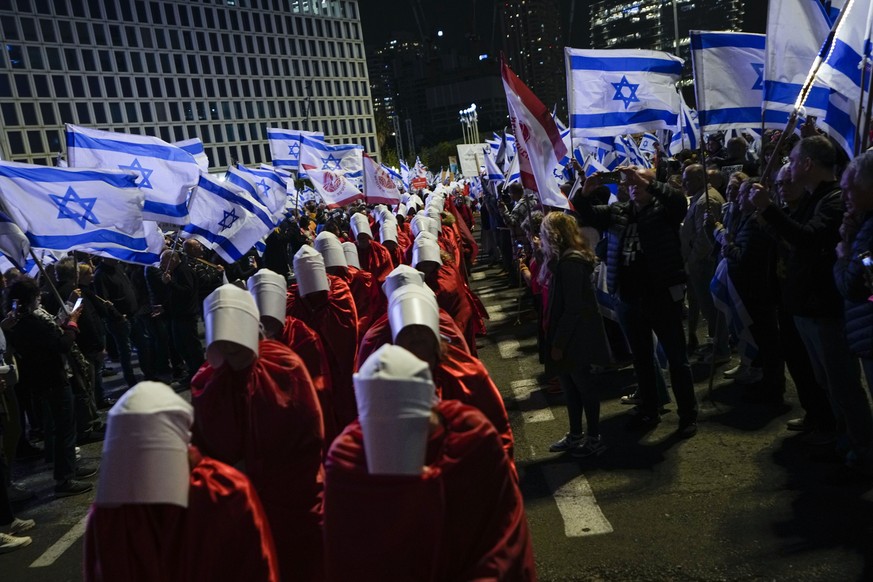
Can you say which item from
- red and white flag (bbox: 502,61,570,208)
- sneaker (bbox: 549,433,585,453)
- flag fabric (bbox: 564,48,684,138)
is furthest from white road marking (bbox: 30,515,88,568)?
flag fabric (bbox: 564,48,684,138)

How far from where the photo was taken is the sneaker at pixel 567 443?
613cm

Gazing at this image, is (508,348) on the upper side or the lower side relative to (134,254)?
lower

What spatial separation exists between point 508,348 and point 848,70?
5.83 metres

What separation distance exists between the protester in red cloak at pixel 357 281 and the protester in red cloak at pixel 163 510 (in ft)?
13.7

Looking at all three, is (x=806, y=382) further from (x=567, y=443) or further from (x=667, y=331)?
(x=567, y=443)

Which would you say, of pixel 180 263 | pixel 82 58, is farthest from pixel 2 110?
pixel 180 263

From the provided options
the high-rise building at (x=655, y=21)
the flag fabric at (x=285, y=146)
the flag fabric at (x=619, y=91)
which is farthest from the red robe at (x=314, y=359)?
the high-rise building at (x=655, y=21)

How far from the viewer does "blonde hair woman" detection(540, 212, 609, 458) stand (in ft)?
19.3

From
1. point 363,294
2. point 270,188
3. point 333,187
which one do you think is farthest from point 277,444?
point 333,187

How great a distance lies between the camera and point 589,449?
598 cm

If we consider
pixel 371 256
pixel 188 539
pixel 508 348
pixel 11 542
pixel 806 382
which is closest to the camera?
pixel 188 539

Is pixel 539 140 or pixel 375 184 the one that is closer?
pixel 539 140

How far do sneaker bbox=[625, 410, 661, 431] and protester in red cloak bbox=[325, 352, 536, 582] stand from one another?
3.96 m

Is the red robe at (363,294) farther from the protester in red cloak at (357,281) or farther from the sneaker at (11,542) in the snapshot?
the sneaker at (11,542)
